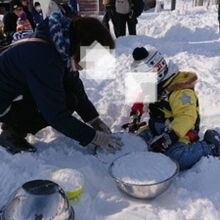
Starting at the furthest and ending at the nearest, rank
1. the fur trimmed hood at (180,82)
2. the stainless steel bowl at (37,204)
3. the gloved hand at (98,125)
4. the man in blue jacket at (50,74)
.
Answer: the gloved hand at (98,125) → the fur trimmed hood at (180,82) → the man in blue jacket at (50,74) → the stainless steel bowl at (37,204)

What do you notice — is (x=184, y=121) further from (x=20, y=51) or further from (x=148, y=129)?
(x=20, y=51)

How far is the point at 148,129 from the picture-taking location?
3248 mm

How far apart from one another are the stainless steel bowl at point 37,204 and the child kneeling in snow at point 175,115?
980 mm

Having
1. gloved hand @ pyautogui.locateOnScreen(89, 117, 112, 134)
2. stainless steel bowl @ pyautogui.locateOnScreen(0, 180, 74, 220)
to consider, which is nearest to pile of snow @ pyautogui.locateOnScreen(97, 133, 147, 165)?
gloved hand @ pyautogui.locateOnScreen(89, 117, 112, 134)

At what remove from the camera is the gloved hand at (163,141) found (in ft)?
9.37

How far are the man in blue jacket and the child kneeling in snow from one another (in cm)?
31

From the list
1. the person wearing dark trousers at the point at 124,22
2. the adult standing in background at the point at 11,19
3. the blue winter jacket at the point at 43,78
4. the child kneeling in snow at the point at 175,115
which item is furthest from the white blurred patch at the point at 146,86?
the person wearing dark trousers at the point at 124,22

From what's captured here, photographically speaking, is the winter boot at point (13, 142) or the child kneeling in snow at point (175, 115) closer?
the child kneeling in snow at point (175, 115)

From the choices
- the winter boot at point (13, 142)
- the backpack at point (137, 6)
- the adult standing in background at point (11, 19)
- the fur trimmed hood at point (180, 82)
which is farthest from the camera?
the backpack at point (137, 6)

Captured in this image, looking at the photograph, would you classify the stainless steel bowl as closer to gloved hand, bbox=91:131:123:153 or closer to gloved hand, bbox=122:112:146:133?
gloved hand, bbox=91:131:123:153

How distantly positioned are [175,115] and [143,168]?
0.54 metres

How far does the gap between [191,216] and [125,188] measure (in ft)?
1.22

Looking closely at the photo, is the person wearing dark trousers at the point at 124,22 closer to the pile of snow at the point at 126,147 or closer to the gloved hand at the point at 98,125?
the gloved hand at the point at 98,125

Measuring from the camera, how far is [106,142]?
9.26 ft
